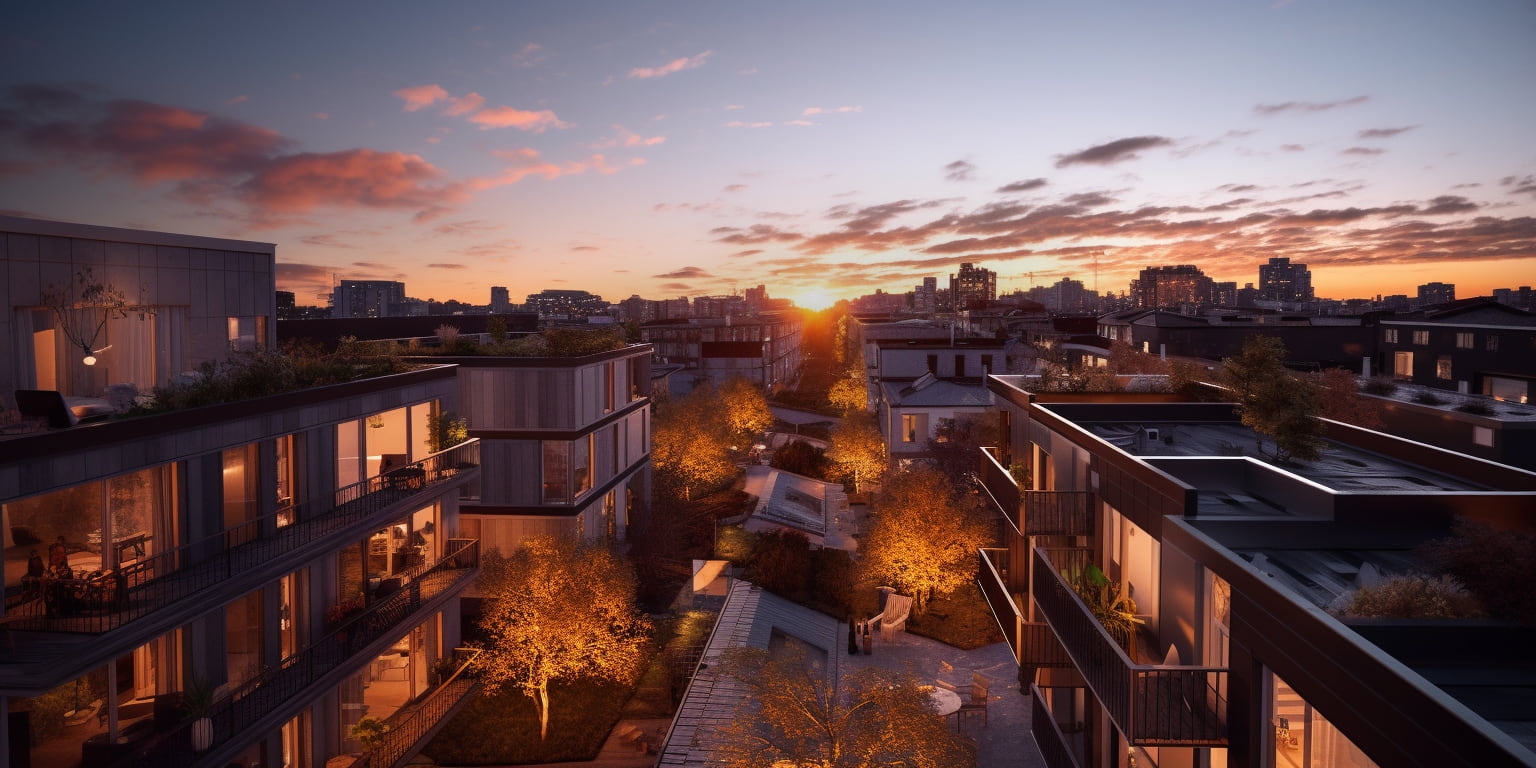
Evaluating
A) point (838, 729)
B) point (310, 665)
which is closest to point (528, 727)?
point (310, 665)

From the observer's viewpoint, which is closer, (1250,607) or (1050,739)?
(1250,607)

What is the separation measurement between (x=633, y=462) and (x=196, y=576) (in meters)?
26.6

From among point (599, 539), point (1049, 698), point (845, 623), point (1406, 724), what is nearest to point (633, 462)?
point (599, 539)

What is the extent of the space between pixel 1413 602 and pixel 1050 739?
12.7 m

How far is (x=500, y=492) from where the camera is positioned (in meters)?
32.3

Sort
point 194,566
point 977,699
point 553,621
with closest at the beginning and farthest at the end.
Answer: point 194,566, point 553,621, point 977,699

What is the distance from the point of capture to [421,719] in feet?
70.4

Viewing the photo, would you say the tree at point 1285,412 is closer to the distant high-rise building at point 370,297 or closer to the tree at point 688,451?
the tree at point 688,451

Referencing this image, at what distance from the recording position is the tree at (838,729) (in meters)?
16.6

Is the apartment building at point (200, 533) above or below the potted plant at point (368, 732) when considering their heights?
above

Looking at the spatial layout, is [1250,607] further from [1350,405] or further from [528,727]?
[1350,405]

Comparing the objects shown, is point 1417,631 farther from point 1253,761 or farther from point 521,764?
point 521,764

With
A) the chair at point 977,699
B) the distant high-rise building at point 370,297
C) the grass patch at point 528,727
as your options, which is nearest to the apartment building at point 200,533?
the grass patch at point 528,727

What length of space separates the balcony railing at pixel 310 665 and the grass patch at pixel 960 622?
18.3 meters
